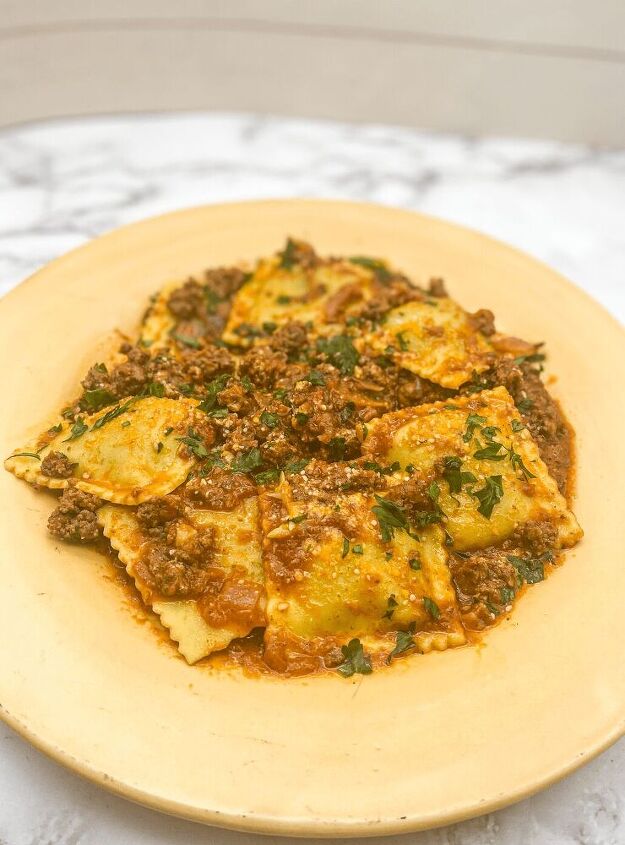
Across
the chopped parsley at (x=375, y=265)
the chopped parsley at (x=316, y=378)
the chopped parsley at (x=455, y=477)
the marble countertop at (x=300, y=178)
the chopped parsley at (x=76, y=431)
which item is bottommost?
the chopped parsley at (x=455, y=477)

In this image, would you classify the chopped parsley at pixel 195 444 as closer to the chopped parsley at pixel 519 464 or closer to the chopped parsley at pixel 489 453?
the chopped parsley at pixel 489 453

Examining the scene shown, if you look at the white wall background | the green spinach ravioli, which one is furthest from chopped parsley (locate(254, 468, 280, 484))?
the white wall background

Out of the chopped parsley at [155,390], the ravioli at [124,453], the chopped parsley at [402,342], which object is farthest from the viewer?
the chopped parsley at [402,342]

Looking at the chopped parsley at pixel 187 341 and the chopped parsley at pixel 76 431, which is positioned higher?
the chopped parsley at pixel 187 341

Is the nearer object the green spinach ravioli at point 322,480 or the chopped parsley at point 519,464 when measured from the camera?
the green spinach ravioli at point 322,480

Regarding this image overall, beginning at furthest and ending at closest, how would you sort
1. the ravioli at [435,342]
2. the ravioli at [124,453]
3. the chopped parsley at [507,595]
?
the ravioli at [435,342]
the ravioli at [124,453]
the chopped parsley at [507,595]

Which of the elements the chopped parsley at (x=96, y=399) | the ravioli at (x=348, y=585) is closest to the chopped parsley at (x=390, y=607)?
the ravioli at (x=348, y=585)

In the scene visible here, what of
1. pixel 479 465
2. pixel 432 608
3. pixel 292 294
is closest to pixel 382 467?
pixel 479 465

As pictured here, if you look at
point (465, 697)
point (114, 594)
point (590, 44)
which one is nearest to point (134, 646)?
point (114, 594)
